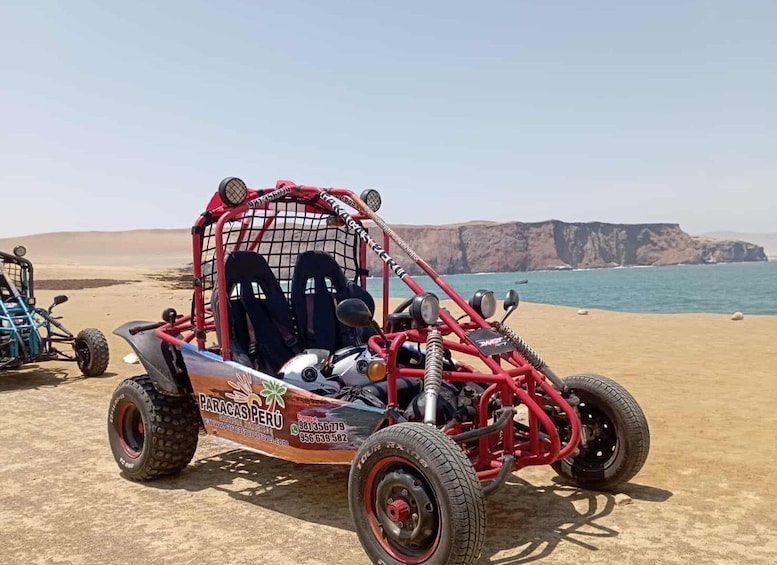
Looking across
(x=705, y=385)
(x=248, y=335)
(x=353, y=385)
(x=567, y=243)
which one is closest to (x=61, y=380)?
(x=248, y=335)

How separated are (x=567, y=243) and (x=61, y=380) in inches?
7491

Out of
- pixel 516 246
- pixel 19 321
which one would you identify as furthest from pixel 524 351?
pixel 516 246

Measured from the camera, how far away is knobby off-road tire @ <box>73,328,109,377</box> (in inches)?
429

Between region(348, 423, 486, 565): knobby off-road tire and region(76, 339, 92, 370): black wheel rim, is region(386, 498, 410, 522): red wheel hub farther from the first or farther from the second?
region(76, 339, 92, 370): black wheel rim

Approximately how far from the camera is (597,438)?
520 centimetres

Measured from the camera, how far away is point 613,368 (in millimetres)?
10984

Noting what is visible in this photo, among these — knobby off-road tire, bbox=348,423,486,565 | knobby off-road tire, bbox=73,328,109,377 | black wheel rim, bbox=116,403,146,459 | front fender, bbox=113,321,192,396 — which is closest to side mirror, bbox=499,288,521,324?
knobby off-road tire, bbox=348,423,486,565

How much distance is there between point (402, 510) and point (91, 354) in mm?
8487

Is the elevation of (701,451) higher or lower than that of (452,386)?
lower

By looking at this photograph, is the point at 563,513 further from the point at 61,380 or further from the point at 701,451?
the point at 61,380

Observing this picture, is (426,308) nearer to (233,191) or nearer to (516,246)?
(233,191)

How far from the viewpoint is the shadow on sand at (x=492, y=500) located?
431 cm

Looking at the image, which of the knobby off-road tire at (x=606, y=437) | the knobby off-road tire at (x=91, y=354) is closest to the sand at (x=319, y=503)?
the knobby off-road tire at (x=606, y=437)

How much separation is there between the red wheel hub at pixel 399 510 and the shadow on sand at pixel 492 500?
1.99 feet
